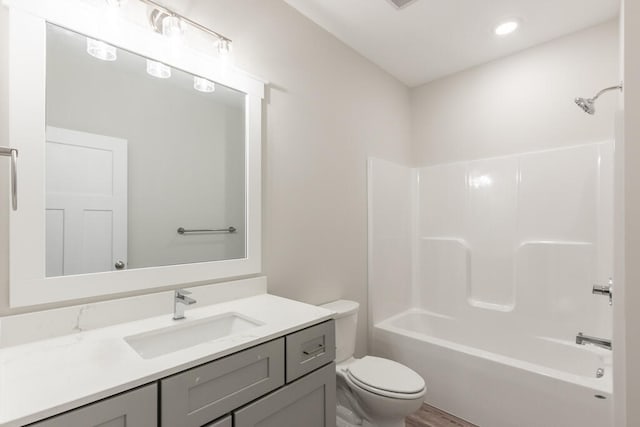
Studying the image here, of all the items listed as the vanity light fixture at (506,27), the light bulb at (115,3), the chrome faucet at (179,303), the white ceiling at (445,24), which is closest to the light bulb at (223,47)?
the light bulb at (115,3)

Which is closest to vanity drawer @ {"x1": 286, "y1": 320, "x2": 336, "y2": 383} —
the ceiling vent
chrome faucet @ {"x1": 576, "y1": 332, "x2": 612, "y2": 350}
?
chrome faucet @ {"x1": 576, "y1": 332, "x2": 612, "y2": 350}

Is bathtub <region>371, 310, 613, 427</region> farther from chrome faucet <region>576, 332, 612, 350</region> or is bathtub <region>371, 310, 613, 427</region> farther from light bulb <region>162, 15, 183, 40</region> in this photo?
light bulb <region>162, 15, 183, 40</region>

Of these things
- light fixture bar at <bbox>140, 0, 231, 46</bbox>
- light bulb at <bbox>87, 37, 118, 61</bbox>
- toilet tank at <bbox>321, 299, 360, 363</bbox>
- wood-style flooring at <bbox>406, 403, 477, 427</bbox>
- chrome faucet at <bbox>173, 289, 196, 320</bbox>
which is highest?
light fixture bar at <bbox>140, 0, 231, 46</bbox>

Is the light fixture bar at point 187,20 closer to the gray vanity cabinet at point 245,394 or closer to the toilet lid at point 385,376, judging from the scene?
the gray vanity cabinet at point 245,394

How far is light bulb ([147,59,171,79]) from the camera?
53.4 inches

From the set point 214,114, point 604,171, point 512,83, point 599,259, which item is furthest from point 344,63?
point 599,259

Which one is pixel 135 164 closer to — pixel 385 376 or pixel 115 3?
pixel 115 3

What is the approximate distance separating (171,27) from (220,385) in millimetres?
1402

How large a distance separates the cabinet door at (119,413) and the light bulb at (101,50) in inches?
47.6

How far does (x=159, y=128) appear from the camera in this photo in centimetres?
142

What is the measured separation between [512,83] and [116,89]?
2667 millimetres

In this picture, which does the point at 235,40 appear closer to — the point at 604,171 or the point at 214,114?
the point at 214,114

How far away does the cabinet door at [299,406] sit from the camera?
1.04 metres

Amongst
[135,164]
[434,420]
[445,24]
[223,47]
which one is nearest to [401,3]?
[445,24]
